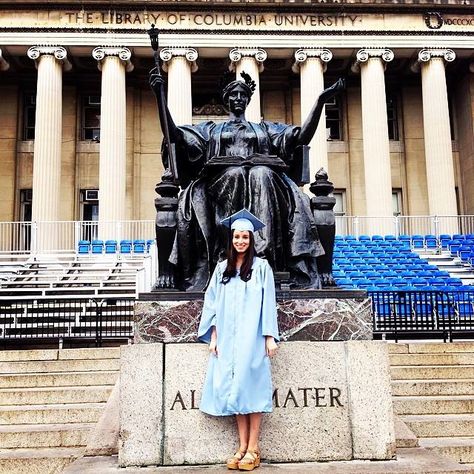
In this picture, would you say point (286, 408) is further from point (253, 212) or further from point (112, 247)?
point (112, 247)

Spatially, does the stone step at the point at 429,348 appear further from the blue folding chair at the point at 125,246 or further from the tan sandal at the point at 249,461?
the blue folding chair at the point at 125,246

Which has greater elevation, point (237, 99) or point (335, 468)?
point (237, 99)

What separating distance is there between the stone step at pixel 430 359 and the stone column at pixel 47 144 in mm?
17829

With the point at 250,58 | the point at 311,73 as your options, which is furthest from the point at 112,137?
the point at 311,73

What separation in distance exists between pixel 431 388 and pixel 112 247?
17.1 m

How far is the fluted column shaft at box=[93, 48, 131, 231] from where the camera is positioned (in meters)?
25.5

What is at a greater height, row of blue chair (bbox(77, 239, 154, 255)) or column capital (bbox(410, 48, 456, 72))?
column capital (bbox(410, 48, 456, 72))

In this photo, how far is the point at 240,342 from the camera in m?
4.74

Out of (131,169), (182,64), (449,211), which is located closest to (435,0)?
(449,211)

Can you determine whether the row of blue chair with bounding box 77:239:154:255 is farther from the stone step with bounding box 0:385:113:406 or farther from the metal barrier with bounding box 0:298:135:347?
the stone step with bounding box 0:385:113:406

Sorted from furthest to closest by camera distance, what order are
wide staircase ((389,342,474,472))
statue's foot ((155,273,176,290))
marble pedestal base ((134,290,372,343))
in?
wide staircase ((389,342,474,472)), statue's foot ((155,273,176,290)), marble pedestal base ((134,290,372,343))

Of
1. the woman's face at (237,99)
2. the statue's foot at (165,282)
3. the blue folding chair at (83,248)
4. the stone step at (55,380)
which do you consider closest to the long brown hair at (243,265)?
the statue's foot at (165,282)

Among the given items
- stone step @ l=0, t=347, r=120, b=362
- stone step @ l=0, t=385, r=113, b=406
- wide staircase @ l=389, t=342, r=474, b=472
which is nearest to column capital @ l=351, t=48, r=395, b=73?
wide staircase @ l=389, t=342, r=474, b=472

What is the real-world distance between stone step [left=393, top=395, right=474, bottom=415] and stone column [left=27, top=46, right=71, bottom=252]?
19290mm
